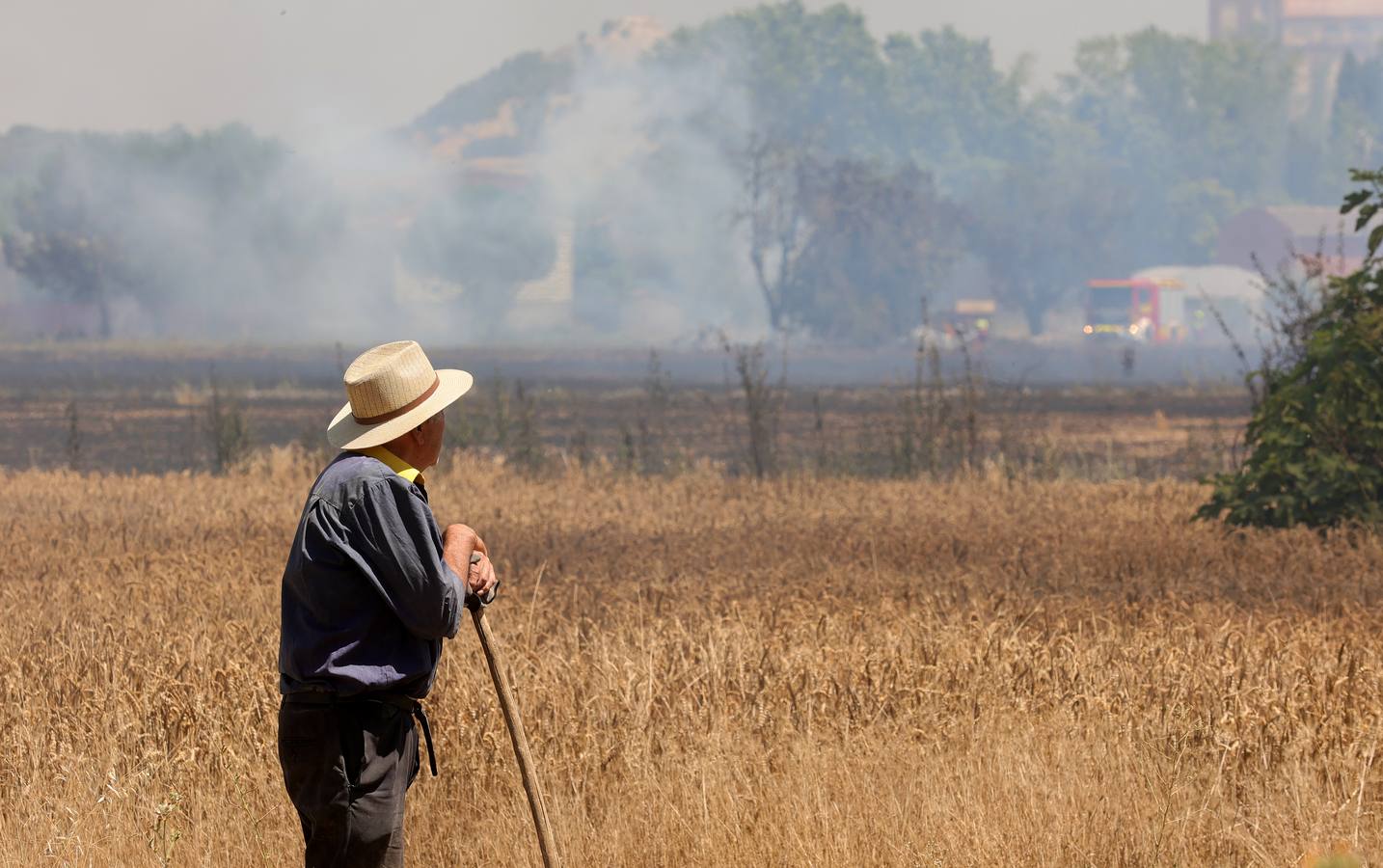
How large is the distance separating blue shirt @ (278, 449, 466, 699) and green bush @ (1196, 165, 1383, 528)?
10402mm

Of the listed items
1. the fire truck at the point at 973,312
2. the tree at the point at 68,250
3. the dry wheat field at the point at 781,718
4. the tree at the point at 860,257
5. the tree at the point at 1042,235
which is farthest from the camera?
the tree at the point at 1042,235

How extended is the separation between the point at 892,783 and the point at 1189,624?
11.1ft

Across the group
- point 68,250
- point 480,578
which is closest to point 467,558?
point 480,578

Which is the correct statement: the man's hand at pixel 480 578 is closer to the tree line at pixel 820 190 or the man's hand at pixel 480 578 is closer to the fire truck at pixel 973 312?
the tree line at pixel 820 190

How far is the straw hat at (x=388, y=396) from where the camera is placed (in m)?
4.80

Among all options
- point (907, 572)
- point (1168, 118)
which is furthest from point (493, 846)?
point (1168, 118)

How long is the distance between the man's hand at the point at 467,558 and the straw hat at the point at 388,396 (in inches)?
12.6

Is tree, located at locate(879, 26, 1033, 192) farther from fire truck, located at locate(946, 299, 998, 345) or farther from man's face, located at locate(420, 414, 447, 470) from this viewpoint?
man's face, located at locate(420, 414, 447, 470)

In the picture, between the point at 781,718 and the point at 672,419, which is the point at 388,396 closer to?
the point at 781,718

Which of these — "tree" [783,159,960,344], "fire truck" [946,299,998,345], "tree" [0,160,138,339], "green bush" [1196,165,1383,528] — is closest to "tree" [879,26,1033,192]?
"fire truck" [946,299,998,345]

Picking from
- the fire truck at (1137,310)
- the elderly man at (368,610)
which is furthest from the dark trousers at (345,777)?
the fire truck at (1137,310)

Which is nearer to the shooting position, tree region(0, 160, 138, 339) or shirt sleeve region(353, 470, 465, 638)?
shirt sleeve region(353, 470, 465, 638)

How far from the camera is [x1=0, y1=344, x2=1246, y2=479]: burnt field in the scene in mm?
23375

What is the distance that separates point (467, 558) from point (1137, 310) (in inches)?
4751
